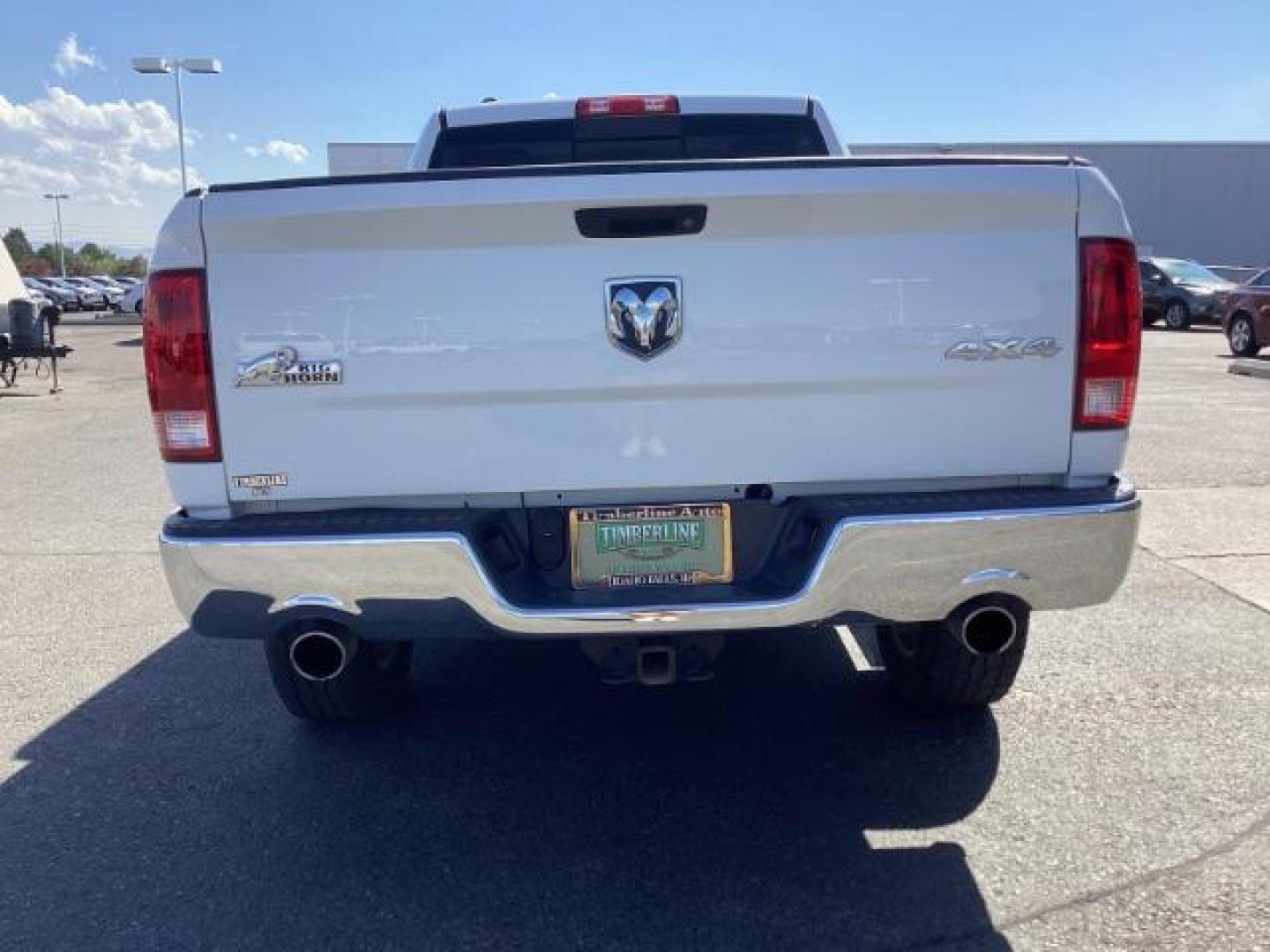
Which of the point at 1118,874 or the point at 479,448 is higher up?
the point at 479,448

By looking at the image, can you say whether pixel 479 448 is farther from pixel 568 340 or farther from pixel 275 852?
pixel 275 852

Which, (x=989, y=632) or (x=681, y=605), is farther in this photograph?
(x=989, y=632)

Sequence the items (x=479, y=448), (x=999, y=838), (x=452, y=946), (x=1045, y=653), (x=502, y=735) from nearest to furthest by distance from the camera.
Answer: (x=452, y=946)
(x=479, y=448)
(x=999, y=838)
(x=502, y=735)
(x=1045, y=653)

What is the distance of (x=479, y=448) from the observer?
287 cm

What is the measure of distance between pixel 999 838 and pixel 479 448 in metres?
1.83

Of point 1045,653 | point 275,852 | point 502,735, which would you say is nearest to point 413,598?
point 275,852

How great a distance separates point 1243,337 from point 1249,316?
0.44 m

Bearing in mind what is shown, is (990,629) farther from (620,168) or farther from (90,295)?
(90,295)

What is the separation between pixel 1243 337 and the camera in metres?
17.8

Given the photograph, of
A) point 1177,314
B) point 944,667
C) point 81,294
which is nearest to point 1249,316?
point 1177,314

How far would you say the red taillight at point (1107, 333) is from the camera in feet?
9.33

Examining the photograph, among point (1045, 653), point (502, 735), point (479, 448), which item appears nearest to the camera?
point (479, 448)

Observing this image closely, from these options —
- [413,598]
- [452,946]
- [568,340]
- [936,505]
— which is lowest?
[452,946]

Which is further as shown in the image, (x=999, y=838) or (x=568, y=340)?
(x=999, y=838)
